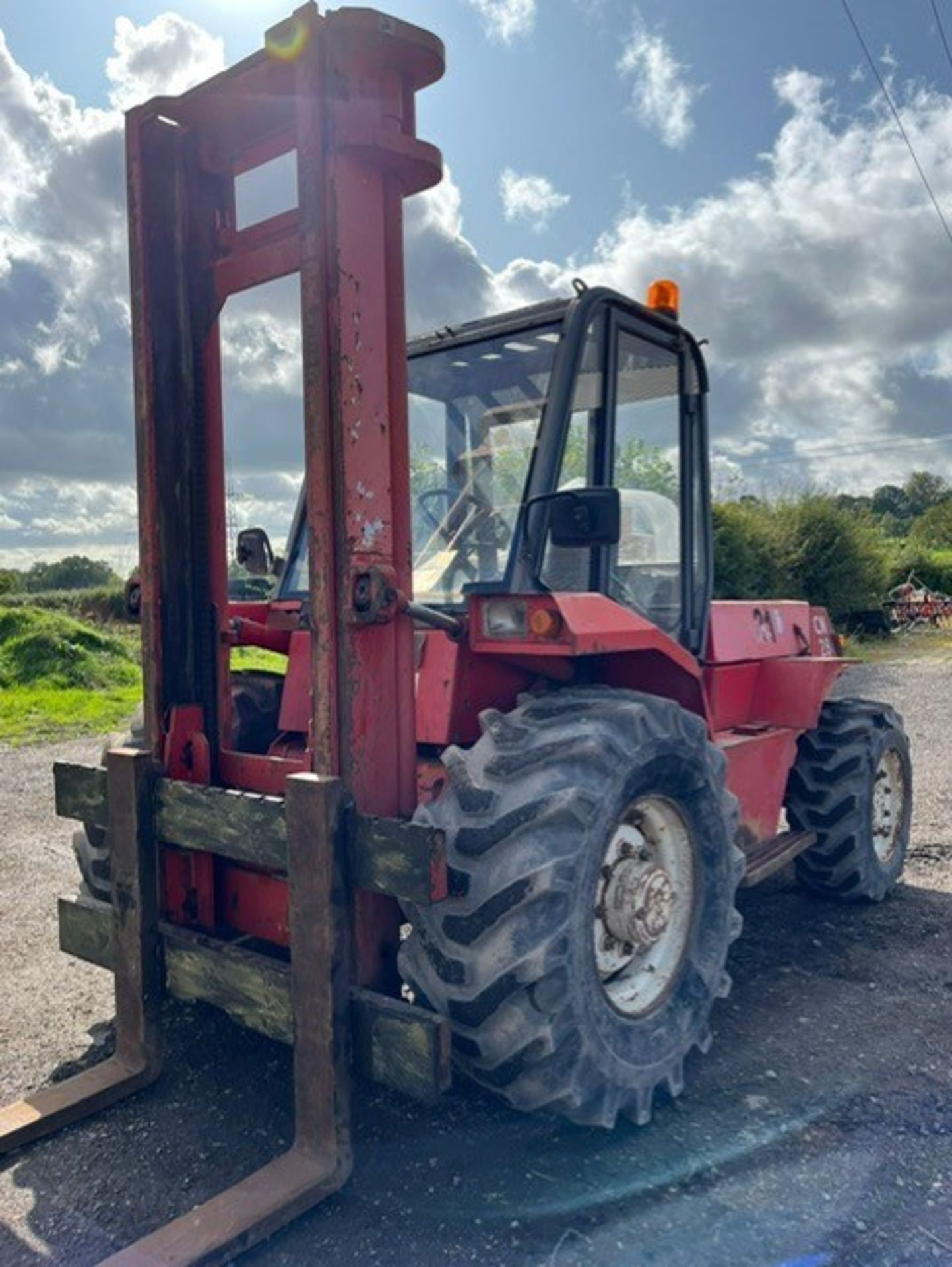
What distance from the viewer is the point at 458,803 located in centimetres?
300

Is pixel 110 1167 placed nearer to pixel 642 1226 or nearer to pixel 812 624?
pixel 642 1226

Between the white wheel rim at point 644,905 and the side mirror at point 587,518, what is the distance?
0.90 meters

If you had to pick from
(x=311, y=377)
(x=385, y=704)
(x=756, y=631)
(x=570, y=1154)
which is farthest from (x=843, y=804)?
(x=311, y=377)

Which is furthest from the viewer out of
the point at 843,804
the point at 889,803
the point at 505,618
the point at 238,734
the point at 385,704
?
A: the point at 889,803

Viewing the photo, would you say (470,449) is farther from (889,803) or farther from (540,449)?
(889,803)

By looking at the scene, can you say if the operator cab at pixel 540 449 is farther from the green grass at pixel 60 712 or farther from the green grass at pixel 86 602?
the green grass at pixel 86 602

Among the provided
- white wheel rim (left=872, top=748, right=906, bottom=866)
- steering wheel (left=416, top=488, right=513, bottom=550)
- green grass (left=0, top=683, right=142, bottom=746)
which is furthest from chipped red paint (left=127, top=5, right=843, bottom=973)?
green grass (left=0, top=683, right=142, bottom=746)

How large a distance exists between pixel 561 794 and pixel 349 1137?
1.14m

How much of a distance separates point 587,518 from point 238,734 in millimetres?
1742

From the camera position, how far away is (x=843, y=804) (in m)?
5.57

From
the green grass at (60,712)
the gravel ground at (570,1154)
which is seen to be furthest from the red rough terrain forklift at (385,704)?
the green grass at (60,712)

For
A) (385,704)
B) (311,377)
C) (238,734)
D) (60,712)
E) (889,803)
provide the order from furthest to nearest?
1. (60,712)
2. (889,803)
3. (238,734)
4. (385,704)
5. (311,377)

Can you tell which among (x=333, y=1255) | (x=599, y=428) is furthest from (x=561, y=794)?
(x=599, y=428)

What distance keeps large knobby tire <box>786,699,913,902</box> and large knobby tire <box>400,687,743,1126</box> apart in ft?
8.27
